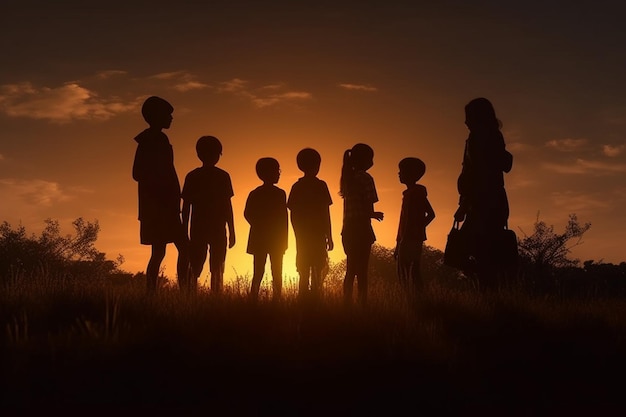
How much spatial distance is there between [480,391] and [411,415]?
37.8 inches

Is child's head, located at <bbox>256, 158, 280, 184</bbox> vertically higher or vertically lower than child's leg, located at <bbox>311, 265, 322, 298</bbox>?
higher

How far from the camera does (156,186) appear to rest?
1088 cm

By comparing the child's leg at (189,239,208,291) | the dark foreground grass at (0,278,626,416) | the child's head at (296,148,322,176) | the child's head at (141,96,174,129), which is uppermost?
the child's head at (141,96,174,129)

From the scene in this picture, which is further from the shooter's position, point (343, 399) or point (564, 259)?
point (564, 259)

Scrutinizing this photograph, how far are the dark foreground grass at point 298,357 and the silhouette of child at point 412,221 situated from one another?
177cm

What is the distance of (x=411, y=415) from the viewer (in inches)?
249

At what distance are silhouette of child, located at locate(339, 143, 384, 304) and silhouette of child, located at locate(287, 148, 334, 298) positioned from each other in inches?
17.6

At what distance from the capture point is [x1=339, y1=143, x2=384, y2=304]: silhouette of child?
10922 millimetres

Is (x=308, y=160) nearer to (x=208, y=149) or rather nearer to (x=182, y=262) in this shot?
(x=208, y=149)

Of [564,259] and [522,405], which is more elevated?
[564,259]

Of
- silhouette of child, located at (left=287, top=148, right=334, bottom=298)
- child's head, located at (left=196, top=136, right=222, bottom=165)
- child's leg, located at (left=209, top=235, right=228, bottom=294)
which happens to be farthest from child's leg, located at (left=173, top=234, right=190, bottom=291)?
silhouette of child, located at (left=287, top=148, right=334, bottom=298)

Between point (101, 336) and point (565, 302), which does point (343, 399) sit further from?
point (565, 302)

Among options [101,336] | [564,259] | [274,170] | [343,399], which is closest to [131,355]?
[101,336]

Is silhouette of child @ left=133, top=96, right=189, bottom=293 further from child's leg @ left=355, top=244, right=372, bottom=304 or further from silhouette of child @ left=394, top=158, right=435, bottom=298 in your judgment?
silhouette of child @ left=394, top=158, right=435, bottom=298
